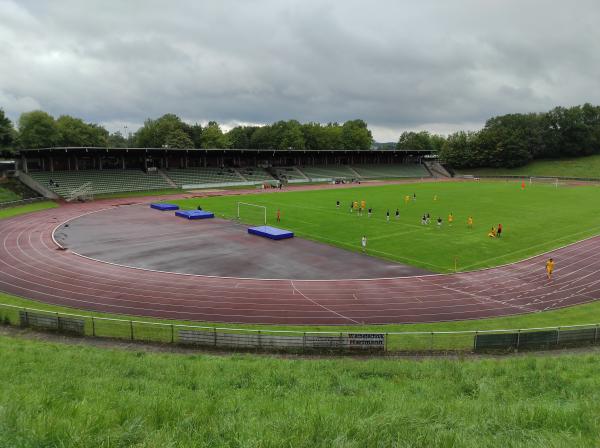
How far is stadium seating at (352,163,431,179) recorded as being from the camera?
12204 cm

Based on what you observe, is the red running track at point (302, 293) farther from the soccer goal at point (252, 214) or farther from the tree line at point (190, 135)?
the tree line at point (190, 135)

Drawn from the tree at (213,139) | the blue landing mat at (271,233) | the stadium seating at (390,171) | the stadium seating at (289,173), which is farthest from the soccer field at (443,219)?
the tree at (213,139)

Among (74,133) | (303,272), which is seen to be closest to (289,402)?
(303,272)

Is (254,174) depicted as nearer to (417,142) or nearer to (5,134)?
(5,134)

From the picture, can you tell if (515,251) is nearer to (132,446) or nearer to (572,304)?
(572,304)

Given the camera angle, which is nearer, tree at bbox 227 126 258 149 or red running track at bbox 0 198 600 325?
red running track at bbox 0 198 600 325

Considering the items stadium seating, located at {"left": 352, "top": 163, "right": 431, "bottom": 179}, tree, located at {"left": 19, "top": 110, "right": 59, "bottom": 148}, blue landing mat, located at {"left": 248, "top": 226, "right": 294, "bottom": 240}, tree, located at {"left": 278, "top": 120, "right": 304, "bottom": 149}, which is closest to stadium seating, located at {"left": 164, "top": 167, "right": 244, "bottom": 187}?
tree, located at {"left": 19, "top": 110, "right": 59, "bottom": 148}

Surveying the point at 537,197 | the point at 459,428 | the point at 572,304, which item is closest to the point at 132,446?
the point at 459,428

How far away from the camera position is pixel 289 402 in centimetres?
941

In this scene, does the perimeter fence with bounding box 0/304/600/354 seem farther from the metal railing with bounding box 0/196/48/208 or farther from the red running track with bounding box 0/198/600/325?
the metal railing with bounding box 0/196/48/208

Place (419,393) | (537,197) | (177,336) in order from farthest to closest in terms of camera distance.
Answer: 1. (537,197)
2. (177,336)
3. (419,393)

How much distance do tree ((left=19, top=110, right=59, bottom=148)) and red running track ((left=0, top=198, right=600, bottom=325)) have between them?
77.9 m

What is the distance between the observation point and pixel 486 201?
6831 centimetres

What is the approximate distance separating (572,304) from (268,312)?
56.7ft
